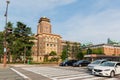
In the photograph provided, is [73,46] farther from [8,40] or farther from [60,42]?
[8,40]

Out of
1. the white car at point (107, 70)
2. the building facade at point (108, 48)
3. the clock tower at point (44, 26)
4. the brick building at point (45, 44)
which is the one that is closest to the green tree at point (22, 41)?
the white car at point (107, 70)

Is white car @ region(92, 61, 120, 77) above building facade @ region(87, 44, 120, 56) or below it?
below

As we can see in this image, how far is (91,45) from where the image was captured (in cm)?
16388

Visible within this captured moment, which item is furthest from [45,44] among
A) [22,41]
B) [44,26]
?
[22,41]

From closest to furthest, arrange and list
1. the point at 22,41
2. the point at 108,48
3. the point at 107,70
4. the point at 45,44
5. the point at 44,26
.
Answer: the point at 107,70
the point at 22,41
the point at 45,44
the point at 44,26
the point at 108,48

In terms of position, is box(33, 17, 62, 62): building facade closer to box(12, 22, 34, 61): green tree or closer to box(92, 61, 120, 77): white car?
box(12, 22, 34, 61): green tree

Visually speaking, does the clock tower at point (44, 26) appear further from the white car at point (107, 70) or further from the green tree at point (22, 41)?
the white car at point (107, 70)

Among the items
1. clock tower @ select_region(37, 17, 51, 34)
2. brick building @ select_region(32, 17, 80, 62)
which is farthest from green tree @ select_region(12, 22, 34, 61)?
clock tower @ select_region(37, 17, 51, 34)

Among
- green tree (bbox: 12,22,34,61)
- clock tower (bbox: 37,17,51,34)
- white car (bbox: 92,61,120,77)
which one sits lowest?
white car (bbox: 92,61,120,77)

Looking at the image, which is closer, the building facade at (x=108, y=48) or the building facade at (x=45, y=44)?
the building facade at (x=45, y=44)

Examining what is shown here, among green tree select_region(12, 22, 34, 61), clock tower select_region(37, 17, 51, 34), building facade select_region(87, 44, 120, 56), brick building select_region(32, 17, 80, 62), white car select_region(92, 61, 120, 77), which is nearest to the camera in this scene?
white car select_region(92, 61, 120, 77)

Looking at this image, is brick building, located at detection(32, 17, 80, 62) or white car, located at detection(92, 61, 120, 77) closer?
white car, located at detection(92, 61, 120, 77)

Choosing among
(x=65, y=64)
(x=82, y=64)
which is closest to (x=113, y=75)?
(x=82, y=64)

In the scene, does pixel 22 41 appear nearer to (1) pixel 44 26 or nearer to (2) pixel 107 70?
(2) pixel 107 70
